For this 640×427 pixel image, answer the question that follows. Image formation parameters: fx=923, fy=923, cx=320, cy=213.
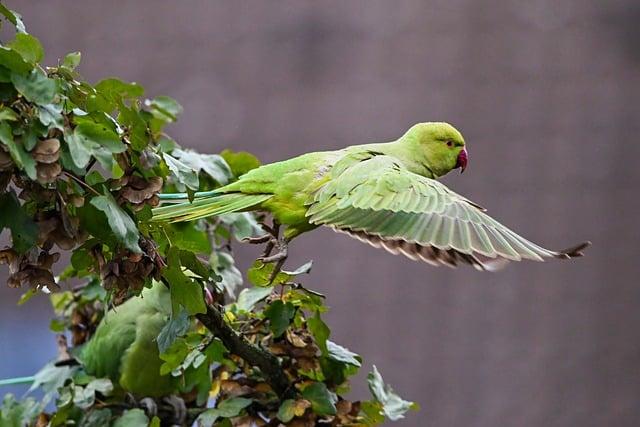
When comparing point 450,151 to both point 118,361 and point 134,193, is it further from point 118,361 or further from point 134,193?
point 134,193

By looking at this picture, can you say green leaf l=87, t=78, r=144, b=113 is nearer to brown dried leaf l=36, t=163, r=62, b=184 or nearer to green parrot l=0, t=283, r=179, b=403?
brown dried leaf l=36, t=163, r=62, b=184

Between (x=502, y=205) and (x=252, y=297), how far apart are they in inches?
90.0

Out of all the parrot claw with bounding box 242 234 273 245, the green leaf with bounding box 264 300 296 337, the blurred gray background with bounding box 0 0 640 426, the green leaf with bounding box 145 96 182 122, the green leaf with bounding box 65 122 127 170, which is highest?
the green leaf with bounding box 65 122 127 170

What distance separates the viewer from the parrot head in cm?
152

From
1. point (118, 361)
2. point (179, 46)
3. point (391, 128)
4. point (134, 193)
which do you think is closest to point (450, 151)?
point (118, 361)

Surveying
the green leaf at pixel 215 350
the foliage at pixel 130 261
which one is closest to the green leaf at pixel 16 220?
the foliage at pixel 130 261

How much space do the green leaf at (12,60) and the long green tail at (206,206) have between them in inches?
16.2

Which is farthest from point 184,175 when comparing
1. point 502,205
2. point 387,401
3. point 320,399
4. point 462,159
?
point 502,205

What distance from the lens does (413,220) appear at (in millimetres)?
1166

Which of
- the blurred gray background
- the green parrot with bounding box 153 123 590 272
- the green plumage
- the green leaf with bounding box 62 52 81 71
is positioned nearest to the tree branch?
the green parrot with bounding box 153 123 590 272

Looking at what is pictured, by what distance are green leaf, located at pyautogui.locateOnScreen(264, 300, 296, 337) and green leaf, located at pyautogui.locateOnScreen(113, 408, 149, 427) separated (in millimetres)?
213

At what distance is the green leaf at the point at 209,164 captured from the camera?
1.32 metres

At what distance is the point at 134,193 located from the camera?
2.84 feet

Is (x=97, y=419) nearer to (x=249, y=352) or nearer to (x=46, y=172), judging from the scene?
(x=249, y=352)
